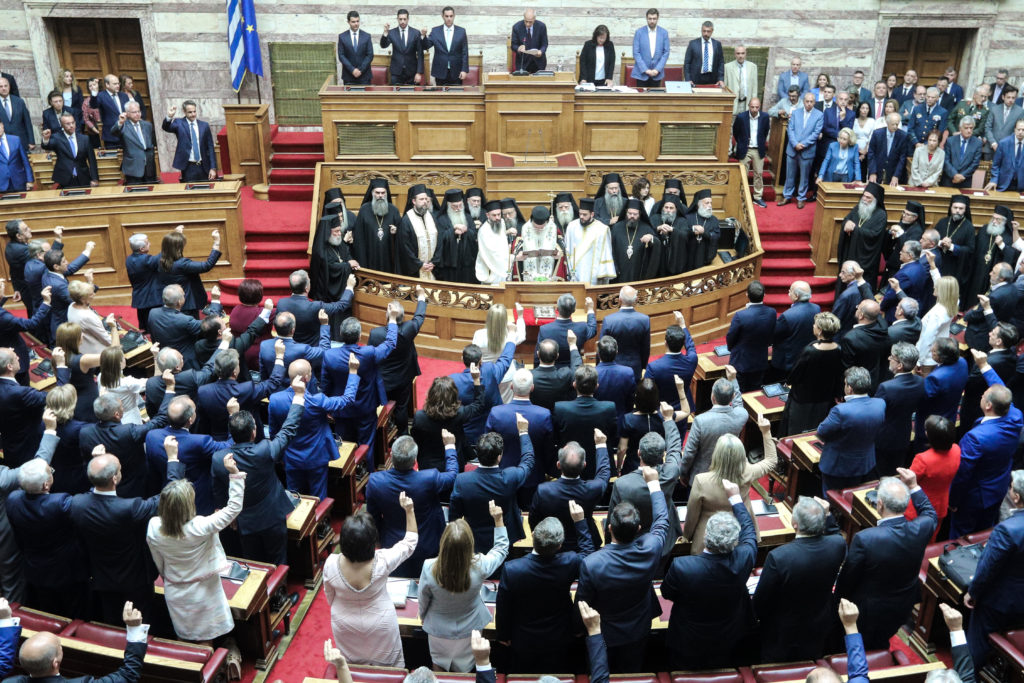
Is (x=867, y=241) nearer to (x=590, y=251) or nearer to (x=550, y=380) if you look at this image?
(x=590, y=251)

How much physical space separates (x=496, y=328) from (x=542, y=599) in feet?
9.92

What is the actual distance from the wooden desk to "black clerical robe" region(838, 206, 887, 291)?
7577 millimetres

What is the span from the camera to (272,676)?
5.65 m

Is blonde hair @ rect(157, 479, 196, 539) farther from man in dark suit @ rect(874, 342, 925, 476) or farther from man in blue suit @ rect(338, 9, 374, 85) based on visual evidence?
man in blue suit @ rect(338, 9, 374, 85)

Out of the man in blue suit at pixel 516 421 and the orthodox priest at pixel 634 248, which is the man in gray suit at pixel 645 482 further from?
the orthodox priest at pixel 634 248

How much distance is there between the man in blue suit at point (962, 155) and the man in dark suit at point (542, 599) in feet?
31.0

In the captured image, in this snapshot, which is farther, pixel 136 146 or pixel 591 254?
pixel 136 146

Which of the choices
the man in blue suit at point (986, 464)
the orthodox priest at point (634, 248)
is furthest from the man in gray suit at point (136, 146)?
the man in blue suit at point (986, 464)

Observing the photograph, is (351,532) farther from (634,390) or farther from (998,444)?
(998,444)

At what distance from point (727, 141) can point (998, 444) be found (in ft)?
Result: 23.8

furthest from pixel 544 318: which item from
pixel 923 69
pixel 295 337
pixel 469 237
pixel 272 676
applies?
pixel 923 69

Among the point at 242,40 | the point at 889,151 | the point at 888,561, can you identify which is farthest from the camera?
the point at 242,40

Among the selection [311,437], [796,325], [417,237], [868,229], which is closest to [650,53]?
[868,229]

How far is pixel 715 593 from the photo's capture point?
456 centimetres
